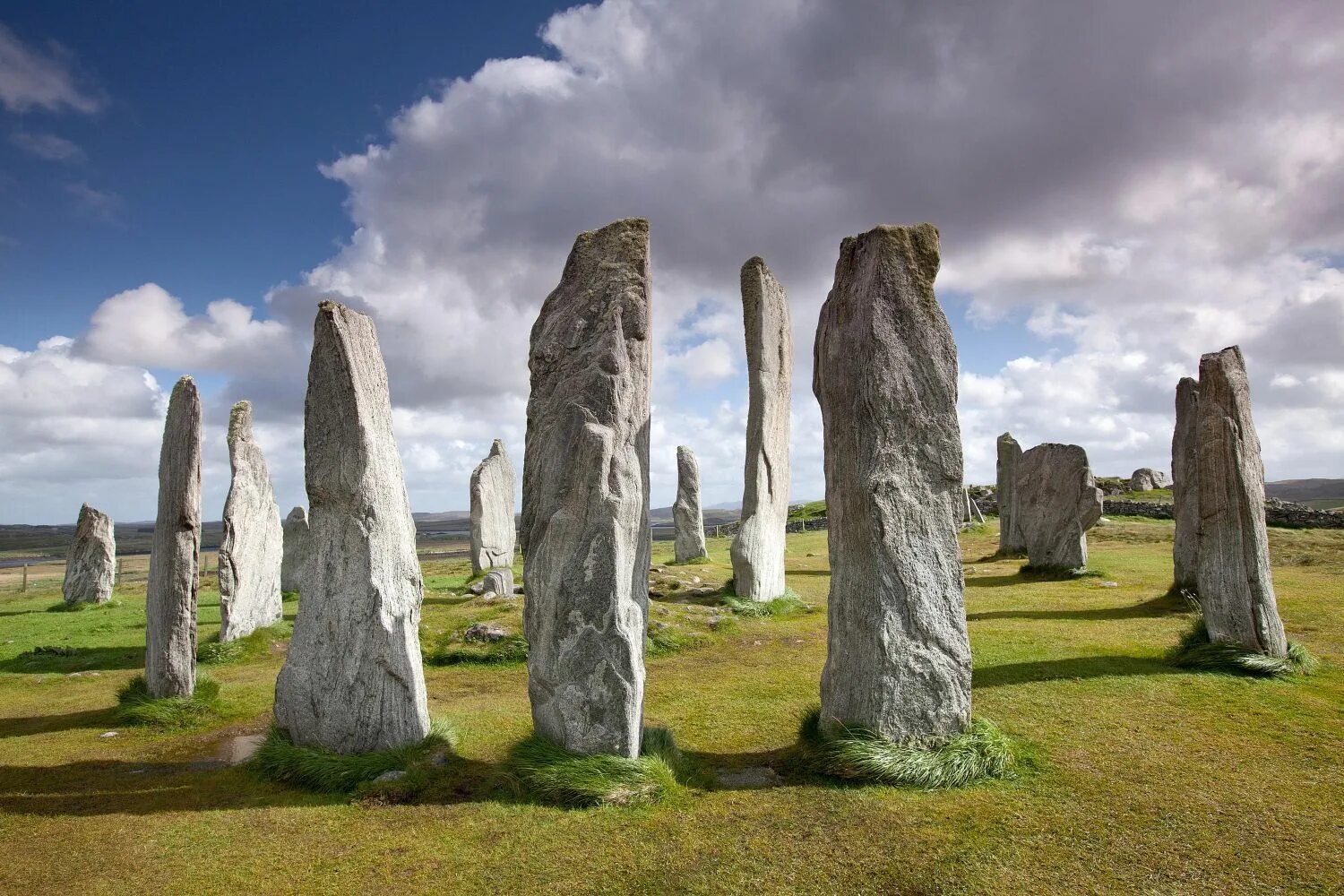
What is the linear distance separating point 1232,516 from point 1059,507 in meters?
8.36

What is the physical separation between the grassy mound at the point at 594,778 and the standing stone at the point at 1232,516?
6.99 m

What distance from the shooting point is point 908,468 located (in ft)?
20.3

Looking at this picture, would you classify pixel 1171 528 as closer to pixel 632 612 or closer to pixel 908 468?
pixel 908 468

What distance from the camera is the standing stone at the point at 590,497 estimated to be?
5.82 metres

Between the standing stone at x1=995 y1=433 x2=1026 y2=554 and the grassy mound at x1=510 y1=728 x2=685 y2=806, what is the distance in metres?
16.1

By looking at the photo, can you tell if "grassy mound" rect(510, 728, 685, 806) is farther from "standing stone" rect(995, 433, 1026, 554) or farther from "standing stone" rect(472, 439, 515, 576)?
"standing stone" rect(995, 433, 1026, 554)

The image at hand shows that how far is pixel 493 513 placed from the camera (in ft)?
68.8

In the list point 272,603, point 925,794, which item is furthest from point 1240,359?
point 272,603

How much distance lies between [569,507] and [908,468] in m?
2.80

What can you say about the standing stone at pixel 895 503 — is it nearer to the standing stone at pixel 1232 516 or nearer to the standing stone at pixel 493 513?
the standing stone at pixel 1232 516

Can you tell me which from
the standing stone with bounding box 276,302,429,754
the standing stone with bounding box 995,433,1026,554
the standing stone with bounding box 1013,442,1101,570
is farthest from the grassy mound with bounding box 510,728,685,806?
the standing stone with bounding box 995,433,1026,554

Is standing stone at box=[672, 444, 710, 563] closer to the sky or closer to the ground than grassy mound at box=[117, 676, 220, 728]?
closer to the sky

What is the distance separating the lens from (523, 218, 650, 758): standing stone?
5.82m

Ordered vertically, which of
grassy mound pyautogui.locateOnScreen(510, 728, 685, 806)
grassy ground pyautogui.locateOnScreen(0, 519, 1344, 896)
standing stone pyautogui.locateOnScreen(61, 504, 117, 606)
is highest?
standing stone pyautogui.locateOnScreen(61, 504, 117, 606)
